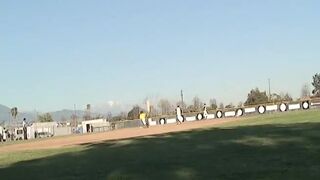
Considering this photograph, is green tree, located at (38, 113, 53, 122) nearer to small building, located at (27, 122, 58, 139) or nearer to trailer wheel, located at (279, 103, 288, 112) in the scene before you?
small building, located at (27, 122, 58, 139)

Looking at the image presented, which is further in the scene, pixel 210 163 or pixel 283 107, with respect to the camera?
pixel 283 107

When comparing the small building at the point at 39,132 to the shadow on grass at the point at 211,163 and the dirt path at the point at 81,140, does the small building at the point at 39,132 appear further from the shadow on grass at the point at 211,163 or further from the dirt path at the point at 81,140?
the shadow on grass at the point at 211,163

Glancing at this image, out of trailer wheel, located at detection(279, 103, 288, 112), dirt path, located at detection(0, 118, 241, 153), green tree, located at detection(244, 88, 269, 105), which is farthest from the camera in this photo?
green tree, located at detection(244, 88, 269, 105)

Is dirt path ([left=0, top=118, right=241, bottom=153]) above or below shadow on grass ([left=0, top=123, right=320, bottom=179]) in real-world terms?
below

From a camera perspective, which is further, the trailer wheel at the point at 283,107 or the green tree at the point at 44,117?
the green tree at the point at 44,117

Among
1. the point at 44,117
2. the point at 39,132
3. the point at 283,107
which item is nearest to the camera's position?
the point at 283,107

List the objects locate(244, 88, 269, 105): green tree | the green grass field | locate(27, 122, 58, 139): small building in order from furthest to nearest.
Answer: locate(244, 88, 269, 105): green tree, locate(27, 122, 58, 139): small building, the green grass field

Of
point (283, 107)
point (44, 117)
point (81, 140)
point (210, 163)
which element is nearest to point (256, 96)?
point (44, 117)

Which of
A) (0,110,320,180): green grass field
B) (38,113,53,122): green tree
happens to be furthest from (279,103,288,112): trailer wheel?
(38,113,53,122): green tree

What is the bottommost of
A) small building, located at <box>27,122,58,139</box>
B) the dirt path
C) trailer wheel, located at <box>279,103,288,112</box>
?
small building, located at <box>27,122,58,139</box>

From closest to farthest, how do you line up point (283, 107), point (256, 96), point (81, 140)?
point (81, 140)
point (283, 107)
point (256, 96)

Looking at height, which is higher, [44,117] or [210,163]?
[210,163]

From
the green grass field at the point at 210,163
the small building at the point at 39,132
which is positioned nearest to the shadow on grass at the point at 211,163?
the green grass field at the point at 210,163

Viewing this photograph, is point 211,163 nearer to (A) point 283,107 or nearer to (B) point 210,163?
(B) point 210,163
